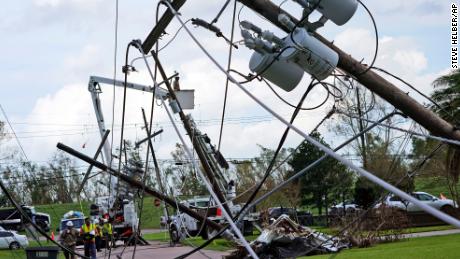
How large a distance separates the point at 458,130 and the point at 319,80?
1312 mm

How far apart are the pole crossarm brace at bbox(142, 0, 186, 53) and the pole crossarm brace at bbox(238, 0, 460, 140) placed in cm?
98

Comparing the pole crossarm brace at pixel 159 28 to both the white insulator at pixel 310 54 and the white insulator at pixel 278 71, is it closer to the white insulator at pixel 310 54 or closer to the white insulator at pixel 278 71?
the white insulator at pixel 278 71

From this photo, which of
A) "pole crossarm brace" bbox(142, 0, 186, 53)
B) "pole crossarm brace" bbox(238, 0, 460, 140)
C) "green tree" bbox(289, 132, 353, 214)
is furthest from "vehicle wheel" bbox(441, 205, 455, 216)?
"pole crossarm brace" bbox(238, 0, 460, 140)

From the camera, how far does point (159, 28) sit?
26.5ft

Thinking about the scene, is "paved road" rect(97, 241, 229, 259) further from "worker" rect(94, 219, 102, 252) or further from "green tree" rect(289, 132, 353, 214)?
"green tree" rect(289, 132, 353, 214)

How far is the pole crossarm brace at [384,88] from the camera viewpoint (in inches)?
266

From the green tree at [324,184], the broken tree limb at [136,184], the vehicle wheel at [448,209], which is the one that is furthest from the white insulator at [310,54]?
the green tree at [324,184]

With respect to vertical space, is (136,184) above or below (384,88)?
below

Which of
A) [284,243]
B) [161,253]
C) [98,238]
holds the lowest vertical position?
[161,253]

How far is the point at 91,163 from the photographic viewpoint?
9883 mm

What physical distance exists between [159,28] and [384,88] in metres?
2.59

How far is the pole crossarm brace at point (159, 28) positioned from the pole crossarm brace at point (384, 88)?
976mm

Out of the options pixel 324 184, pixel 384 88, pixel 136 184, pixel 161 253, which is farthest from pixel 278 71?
pixel 324 184

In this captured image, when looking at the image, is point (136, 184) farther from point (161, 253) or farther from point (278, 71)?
point (161, 253)
